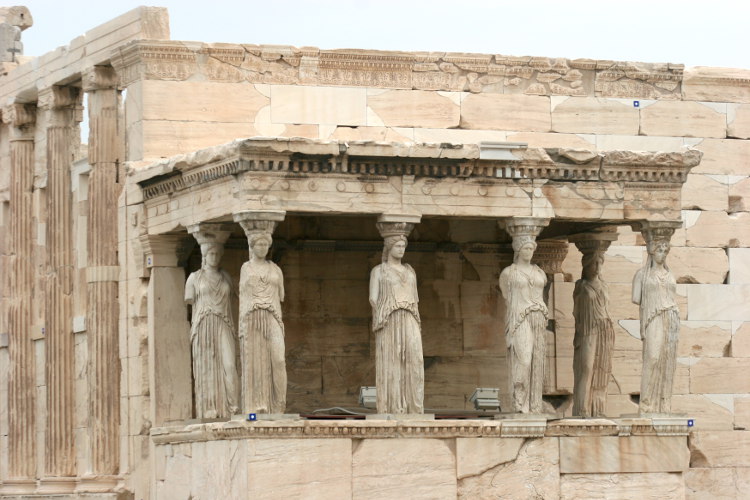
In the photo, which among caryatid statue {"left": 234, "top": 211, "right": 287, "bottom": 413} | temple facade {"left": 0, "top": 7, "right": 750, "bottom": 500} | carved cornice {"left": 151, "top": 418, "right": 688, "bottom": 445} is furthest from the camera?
temple facade {"left": 0, "top": 7, "right": 750, "bottom": 500}

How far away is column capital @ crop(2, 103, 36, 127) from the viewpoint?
28281 millimetres

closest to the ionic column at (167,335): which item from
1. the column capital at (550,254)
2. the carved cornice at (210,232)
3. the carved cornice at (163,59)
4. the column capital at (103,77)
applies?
the carved cornice at (210,232)

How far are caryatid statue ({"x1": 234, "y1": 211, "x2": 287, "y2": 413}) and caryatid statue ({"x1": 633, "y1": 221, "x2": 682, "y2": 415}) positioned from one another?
141 inches

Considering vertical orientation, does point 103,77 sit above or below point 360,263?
above

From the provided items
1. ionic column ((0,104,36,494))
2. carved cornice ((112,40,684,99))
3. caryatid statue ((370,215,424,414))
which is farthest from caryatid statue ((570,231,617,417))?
ionic column ((0,104,36,494))

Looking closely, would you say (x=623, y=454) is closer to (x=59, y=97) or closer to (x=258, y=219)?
(x=258, y=219)

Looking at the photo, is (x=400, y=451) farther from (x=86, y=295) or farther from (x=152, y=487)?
(x=86, y=295)

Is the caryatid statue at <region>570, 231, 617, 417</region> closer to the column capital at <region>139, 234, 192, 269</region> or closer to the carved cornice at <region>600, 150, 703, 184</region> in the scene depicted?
the carved cornice at <region>600, 150, 703, 184</region>

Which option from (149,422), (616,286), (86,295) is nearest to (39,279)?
(86,295)

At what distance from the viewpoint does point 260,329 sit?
2283 centimetres

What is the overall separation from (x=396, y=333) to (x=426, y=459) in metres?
1.18

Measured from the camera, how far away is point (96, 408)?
85.3 ft

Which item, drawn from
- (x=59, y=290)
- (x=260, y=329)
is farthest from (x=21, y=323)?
(x=260, y=329)

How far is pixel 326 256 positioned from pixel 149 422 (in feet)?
8.32
